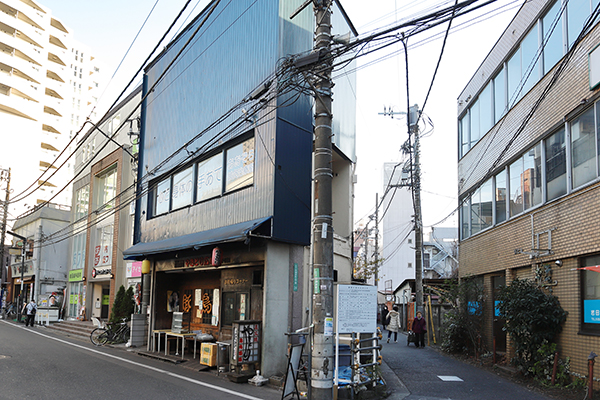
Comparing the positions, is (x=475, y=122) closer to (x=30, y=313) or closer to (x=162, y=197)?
(x=162, y=197)

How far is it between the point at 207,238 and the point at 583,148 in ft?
31.7

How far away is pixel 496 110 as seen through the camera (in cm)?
1647

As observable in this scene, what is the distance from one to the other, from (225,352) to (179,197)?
684 cm

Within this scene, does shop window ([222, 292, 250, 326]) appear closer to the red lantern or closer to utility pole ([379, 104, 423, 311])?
the red lantern

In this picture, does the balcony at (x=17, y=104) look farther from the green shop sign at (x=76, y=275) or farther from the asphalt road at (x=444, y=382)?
the asphalt road at (x=444, y=382)

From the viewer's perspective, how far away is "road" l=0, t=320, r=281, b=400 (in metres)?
9.45

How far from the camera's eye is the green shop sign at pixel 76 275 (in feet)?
102

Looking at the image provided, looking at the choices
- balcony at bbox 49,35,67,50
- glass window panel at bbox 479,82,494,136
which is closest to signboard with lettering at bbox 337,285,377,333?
glass window panel at bbox 479,82,494,136

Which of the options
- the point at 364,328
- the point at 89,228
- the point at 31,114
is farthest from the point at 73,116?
the point at 364,328

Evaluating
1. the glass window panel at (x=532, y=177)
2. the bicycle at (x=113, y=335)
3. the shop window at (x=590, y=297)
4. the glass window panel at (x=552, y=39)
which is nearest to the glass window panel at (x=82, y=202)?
the bicycle at (x=113, y=335)

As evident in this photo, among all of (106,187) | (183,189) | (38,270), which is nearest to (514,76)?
(183,189)

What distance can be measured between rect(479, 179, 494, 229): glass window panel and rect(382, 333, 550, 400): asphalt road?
503cm

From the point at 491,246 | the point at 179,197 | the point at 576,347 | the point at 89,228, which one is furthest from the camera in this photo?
the point at 89,228

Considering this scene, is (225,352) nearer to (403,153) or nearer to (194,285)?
(194,285)
